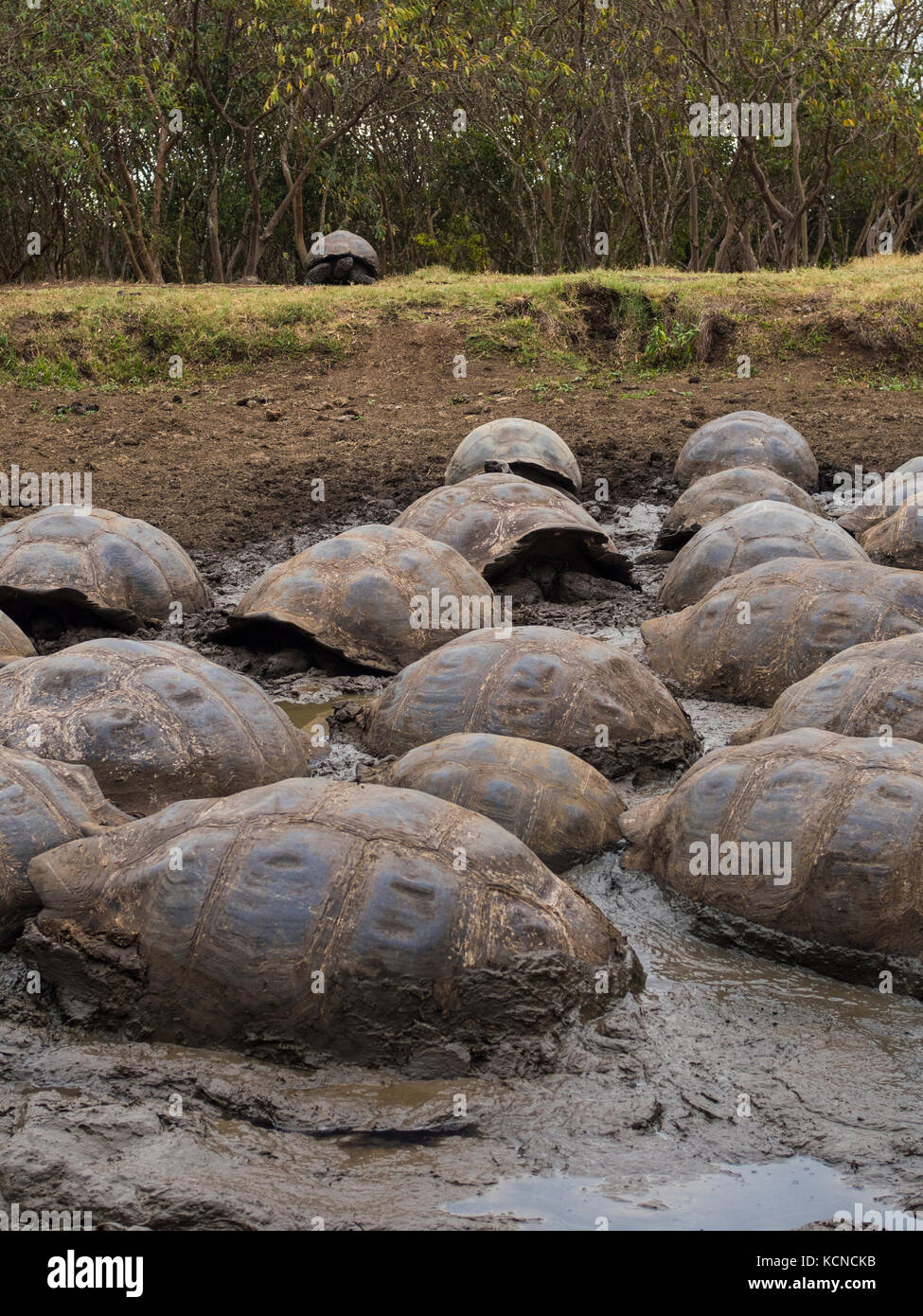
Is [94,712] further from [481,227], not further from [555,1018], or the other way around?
[481,227]

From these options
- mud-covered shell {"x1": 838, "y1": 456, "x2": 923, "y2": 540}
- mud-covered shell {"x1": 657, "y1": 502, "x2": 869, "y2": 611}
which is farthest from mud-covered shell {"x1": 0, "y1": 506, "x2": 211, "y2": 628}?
mud-covered shell {"x1": 838, "y1": 456, "x2": 923, "y2": 540}

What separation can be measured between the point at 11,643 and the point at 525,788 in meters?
3.04

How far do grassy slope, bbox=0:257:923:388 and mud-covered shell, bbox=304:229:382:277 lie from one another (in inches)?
122

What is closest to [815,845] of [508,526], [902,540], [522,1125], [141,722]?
[522,1125]

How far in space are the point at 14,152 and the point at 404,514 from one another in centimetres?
1450

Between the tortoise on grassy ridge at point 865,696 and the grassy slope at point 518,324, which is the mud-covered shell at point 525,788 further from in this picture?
the grassy slope at point 518,324

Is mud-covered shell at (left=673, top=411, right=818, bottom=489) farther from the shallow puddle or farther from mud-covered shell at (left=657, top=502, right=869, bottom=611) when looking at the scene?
the shallow puddle

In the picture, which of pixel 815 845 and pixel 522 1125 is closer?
pixel 522 1125

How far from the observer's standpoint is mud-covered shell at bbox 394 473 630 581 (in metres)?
8.22

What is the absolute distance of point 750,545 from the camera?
24.5 ft

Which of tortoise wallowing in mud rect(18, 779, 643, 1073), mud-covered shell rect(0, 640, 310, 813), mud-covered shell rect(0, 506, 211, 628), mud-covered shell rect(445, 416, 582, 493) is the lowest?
tortoise wallowing in mud rect(18, 779, 643, 1073)

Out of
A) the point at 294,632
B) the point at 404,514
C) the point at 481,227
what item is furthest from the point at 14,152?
the point at 294,632

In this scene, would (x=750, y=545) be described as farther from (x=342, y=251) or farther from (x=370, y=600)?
(x=342, y=251)

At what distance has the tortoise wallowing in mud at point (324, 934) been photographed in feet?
11.3
